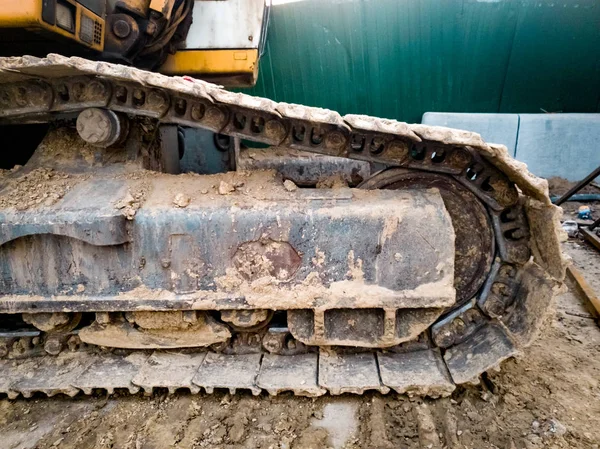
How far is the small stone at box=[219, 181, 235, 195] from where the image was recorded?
7.54 ft

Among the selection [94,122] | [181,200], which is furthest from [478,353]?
[94,122]

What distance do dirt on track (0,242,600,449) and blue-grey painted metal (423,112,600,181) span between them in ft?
16.9

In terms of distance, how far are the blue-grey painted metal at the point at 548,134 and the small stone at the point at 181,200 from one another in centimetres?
549

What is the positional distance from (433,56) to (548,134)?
216 cm

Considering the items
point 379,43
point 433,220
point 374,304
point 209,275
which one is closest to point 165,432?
point 209,275

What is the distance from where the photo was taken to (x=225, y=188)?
2.30 m

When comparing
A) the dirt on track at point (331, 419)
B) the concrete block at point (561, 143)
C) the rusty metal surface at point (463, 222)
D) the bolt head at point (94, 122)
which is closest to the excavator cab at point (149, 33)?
the bolt head at point (94, 122)

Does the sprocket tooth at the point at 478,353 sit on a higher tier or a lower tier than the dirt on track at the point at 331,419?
higher

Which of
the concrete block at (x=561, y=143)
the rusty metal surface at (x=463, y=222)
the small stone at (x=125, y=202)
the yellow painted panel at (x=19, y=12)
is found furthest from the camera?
the concrete block at (x=561, y=143)

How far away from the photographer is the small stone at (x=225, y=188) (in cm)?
230

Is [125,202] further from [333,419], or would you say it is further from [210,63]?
[210,63]

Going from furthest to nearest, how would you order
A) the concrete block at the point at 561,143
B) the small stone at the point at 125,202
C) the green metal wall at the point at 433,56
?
1. the concrete block at the point at 561,143
2. the green metal wall at the point at 433,56
3. the small stone at the point at 125,202

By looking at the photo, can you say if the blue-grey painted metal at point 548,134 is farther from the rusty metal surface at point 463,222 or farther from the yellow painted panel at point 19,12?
the yellow painted panel at point 19,12

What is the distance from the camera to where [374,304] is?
7.27 feet
